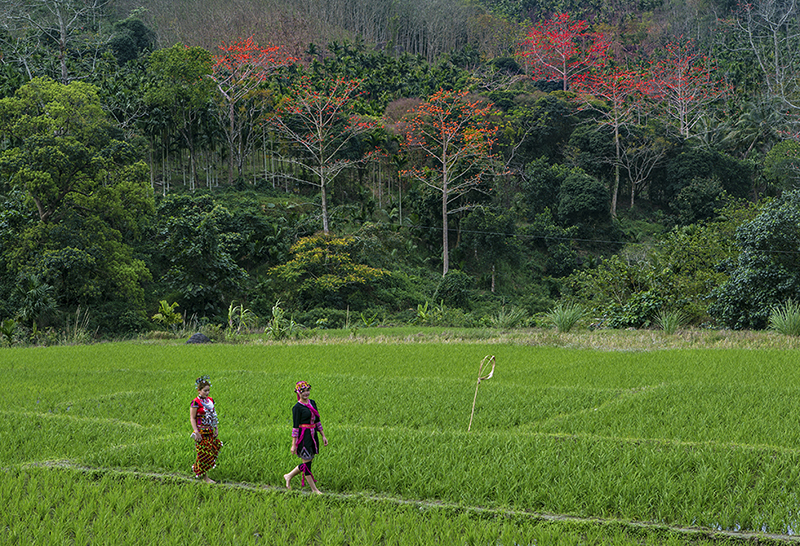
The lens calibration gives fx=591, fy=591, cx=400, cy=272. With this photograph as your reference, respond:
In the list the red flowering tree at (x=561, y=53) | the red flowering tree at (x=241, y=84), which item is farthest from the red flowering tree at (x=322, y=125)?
the red flowering tree at (x=561, y=53)

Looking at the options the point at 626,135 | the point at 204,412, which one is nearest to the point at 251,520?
the point at 204,412

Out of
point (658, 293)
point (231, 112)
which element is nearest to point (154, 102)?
point (231, 112)

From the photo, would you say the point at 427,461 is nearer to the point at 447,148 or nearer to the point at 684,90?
the point at 447,148

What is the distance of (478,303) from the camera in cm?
3030

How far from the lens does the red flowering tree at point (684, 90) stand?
147 ft

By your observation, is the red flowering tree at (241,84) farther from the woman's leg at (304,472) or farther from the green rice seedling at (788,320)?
the woman's leg at (304,472)

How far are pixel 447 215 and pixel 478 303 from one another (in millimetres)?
6571

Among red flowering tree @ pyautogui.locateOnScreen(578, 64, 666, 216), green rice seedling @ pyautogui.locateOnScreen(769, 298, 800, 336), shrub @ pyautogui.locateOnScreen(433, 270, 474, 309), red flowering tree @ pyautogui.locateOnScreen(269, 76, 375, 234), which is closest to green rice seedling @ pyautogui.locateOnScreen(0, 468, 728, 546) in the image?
green rice seedling @ pyautogui.locateOnScreen(769, 298, 800, 336)

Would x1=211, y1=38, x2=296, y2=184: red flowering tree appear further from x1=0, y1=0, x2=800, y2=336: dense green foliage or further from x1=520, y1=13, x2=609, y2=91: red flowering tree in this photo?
x1=520, y1=13, x2=609, y2=91: red flowering tree

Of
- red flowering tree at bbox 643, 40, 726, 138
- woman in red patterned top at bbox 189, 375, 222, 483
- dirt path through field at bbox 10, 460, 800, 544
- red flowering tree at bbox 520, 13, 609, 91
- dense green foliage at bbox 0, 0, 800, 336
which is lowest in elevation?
dirt path through field at bbox 10, 460, 800, 544

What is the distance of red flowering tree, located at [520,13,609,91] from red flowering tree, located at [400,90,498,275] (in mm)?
21401

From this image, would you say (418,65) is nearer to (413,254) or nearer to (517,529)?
(413,254)

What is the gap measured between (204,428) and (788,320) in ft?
53.0

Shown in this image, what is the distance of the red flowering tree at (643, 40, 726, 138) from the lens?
44.9m
